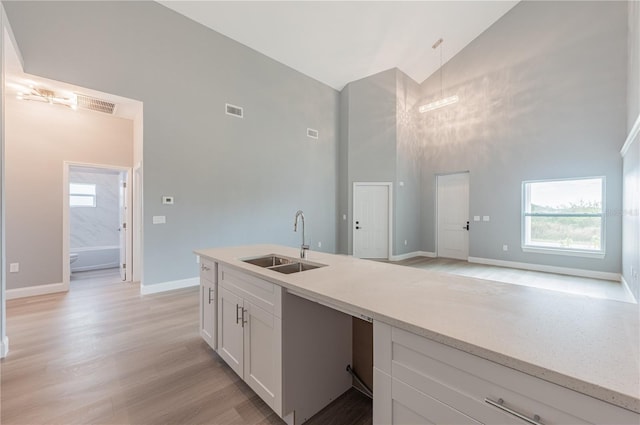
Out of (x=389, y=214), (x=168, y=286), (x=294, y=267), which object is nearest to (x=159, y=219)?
(x=168, y=286)

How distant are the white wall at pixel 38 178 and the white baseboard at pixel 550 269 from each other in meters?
8.00

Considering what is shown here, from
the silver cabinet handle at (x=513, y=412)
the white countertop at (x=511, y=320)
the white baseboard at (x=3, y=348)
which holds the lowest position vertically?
the white baseboard at (x=3, y=348)

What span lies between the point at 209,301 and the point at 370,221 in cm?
506

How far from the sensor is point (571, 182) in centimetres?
514

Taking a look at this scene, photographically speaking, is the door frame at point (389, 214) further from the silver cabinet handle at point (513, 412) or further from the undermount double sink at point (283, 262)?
the silver cabinet handle at point (513, 412)

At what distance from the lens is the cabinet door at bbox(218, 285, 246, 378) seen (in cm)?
181

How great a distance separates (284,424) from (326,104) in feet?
21.0

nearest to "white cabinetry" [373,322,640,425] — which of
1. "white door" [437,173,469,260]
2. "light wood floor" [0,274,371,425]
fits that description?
"light wood floor" [0,274,371,425]

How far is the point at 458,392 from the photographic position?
83cm

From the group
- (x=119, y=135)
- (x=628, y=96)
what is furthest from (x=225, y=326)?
(x=628, y=96)

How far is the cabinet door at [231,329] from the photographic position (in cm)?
181

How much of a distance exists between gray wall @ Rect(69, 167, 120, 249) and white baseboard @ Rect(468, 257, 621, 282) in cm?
885

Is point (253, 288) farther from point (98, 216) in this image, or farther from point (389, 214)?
point (98, 216)

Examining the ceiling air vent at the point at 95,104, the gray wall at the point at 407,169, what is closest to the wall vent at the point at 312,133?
the gray wall at the point at 407,169
